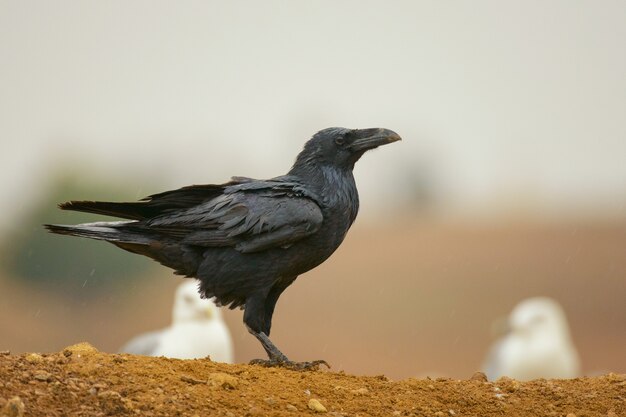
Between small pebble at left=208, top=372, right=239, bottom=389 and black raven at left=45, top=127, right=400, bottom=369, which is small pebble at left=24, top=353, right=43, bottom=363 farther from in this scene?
black raven at left=45, top=127, right=400, bottom=369

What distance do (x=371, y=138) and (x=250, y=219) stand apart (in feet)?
3.61

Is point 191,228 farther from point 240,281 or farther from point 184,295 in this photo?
point 184,295

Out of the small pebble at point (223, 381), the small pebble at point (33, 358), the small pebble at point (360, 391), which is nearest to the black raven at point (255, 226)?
the small pebble at point (360, 391)

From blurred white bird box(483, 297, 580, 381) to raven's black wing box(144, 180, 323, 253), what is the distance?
680cm

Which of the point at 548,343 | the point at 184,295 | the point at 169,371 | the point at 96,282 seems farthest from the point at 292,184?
the point at 96,282

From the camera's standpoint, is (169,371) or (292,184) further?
(292,184)

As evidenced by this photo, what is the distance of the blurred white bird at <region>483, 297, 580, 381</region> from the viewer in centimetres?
1276

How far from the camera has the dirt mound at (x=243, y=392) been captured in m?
5.11

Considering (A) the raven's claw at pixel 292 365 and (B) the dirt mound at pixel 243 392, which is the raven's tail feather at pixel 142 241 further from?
(B) the dirt mound at pixel 243 392

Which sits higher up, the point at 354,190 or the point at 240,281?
the point at 354,190

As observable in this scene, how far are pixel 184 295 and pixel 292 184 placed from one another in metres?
5.88

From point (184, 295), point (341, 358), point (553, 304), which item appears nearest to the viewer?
point (184, 295)

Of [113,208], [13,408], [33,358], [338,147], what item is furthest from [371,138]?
[13,408]

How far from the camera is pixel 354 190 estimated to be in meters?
7.04
